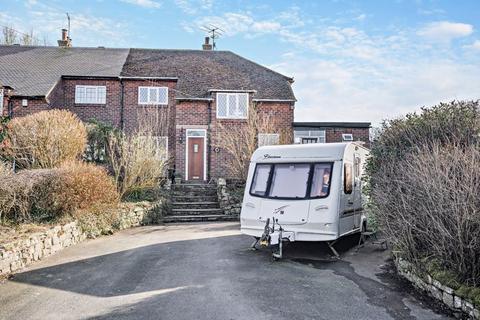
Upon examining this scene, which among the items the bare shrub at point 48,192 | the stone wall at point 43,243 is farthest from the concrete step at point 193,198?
the bare shrub at point 48,192

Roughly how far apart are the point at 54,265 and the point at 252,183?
4.79 meters

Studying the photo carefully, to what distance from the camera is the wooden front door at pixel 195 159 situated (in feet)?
69.3

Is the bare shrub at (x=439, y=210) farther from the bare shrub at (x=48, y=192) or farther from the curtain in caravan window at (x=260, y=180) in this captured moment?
the bare shrub at (x=48, y=192)

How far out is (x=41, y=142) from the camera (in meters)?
13.1

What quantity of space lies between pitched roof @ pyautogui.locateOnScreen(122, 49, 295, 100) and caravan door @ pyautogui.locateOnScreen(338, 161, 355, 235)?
12.5 metres

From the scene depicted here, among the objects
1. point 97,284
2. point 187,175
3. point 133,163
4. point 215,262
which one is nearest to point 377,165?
point 215,262

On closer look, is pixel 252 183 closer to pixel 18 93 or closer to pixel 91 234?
pixel 91 234

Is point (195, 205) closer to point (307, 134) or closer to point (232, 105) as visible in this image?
point (232, 105)

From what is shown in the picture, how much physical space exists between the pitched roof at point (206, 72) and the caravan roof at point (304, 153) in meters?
12.2

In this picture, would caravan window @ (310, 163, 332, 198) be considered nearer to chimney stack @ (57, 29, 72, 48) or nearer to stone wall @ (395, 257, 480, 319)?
stone wall @ (395, 257, 480, 319)

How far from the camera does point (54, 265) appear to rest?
8.48m

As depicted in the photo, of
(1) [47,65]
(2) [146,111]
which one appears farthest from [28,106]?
(2) [146,111]

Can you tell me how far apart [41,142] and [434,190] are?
38.7 ft

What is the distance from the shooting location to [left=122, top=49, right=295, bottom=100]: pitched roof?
22.2 meters
